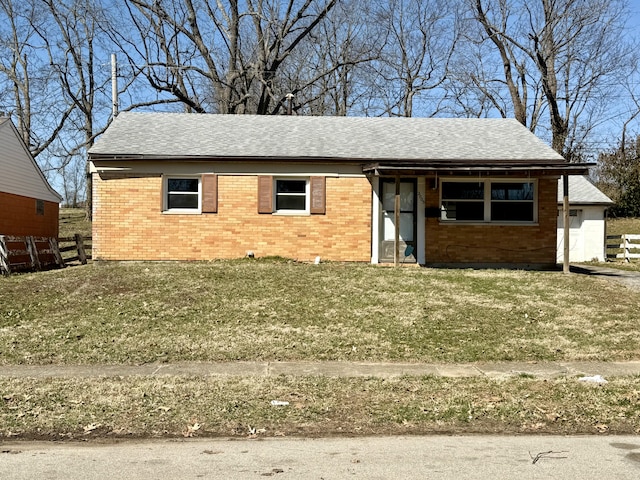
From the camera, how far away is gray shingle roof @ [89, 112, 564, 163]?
56.6 feet

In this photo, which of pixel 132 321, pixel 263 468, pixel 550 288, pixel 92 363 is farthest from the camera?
pixel 550 288

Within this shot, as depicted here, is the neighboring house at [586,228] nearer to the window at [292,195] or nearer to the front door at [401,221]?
the front door at [401,221]

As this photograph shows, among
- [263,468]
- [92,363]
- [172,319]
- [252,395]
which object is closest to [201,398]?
[252,395]

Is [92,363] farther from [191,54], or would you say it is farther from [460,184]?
[191,54]

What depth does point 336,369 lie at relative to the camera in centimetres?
812

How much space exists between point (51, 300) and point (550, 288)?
10704 mm

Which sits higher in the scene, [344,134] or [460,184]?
[344,134]

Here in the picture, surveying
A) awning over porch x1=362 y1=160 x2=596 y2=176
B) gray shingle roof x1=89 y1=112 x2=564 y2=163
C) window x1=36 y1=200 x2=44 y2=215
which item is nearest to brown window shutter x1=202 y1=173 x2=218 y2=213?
gray shingle roof x1=89 y1=112 x2=564 y2=163

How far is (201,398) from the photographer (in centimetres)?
661

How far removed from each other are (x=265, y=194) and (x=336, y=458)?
41.3ft

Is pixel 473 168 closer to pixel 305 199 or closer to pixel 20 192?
pixel 305 199

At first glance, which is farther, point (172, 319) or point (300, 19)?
point (300, 19)

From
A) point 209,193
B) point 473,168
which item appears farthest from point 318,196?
point 473,168

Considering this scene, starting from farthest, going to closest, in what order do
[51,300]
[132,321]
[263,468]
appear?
1. [51,300]
2. [132,321]
3. [263,468]
